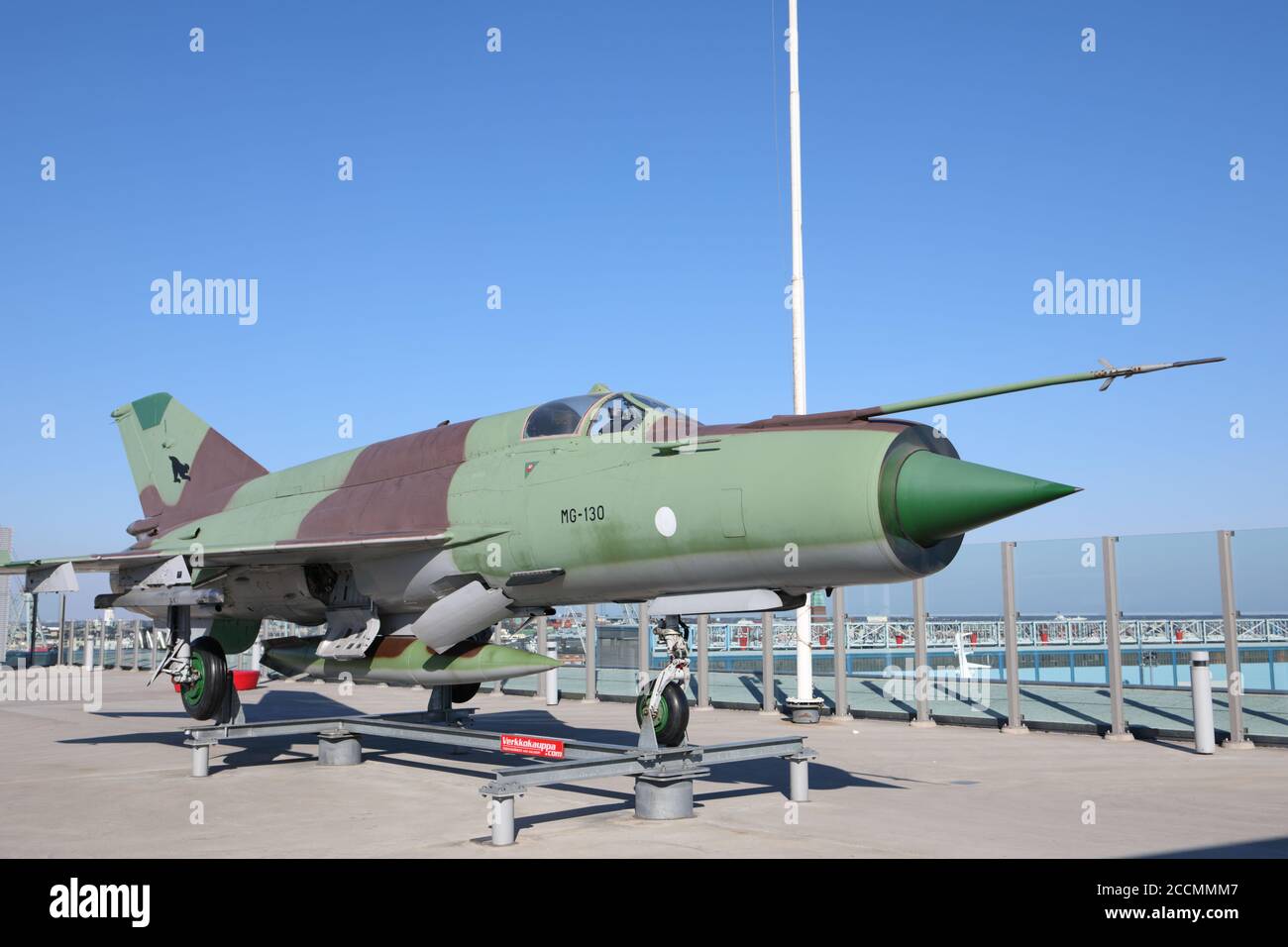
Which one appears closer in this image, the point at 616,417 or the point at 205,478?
the point at 616,417

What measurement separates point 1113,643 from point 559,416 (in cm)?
984

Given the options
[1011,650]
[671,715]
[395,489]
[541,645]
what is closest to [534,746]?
[671,715]

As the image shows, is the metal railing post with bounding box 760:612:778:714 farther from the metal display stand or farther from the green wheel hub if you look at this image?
the green wheel hub

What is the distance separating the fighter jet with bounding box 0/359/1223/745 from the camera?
26.0 ft

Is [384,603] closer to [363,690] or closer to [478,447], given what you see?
[478,447]

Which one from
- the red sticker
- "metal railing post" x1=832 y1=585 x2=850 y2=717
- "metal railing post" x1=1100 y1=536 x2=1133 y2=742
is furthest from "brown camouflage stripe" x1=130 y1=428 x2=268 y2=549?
"metal railing post" x1=1100 y1=536 x2=1133 y2=742

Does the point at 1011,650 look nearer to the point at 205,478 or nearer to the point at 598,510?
the point at 598,510

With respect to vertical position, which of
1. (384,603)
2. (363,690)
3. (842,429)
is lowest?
(363,690)

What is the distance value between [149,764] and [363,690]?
17.4 meters

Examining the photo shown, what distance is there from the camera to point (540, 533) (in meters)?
10.6

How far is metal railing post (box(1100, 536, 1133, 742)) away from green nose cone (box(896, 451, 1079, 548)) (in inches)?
380

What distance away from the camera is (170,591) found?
13234 millimetres

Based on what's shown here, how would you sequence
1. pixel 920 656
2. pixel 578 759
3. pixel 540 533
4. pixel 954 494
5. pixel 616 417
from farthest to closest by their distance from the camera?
pixel 920 656 → pixel 540 533 → pixel 616 417 → pixel 578 759 → pixel 954 494

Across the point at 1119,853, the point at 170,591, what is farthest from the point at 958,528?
the point at 170,591
